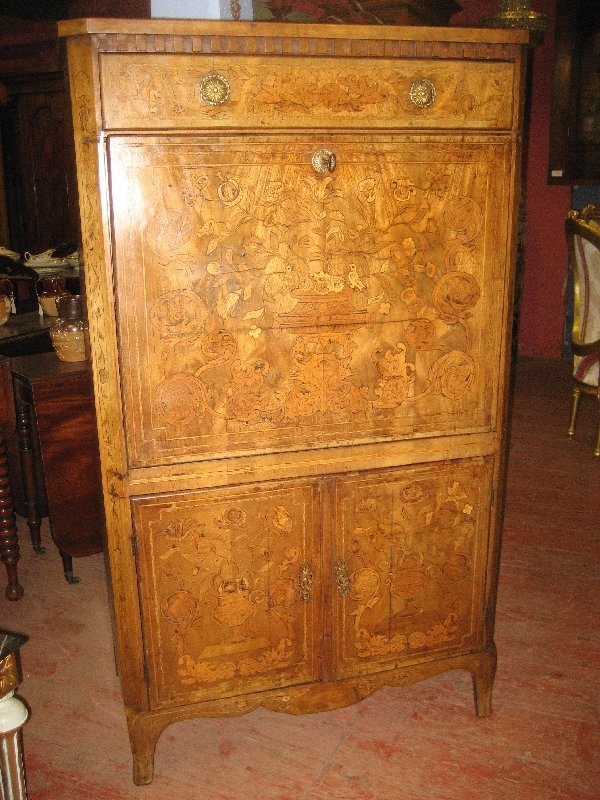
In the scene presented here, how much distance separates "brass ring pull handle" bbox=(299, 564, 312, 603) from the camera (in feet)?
5.83

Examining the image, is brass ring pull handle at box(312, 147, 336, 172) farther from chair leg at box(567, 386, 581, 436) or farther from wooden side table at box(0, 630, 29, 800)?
chair leg at box(567, 386, 581, 436)

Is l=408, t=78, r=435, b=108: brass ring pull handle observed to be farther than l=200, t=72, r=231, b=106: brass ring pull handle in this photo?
Yes

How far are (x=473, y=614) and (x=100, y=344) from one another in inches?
44.8

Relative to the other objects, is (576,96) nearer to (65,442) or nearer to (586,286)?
(586,286)

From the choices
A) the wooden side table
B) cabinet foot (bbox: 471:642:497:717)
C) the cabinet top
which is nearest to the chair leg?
cabinet foot (bbox: 471:642:497:717)

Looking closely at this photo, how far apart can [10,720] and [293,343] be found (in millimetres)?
879

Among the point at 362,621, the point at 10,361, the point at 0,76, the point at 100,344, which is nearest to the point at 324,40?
the point at 100,344

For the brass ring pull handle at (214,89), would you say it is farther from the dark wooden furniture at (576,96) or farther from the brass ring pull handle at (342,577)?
the dark wooden furniture at (576,96)

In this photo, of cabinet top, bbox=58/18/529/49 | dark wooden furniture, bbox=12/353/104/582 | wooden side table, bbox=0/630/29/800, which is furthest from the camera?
dark wooden furniture, bbox=12/353/104/582

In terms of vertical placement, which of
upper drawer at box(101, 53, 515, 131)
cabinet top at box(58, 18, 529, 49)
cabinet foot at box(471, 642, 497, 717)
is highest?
cabinet top at box(58, 18, 529, 49)

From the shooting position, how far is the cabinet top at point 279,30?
137cm

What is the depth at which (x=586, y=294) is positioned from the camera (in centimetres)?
400

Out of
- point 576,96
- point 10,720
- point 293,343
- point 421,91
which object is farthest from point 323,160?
point 576,96

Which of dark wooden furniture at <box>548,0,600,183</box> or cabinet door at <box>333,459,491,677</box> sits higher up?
dark wooden furniture at <box>548,0,600,183</box>
